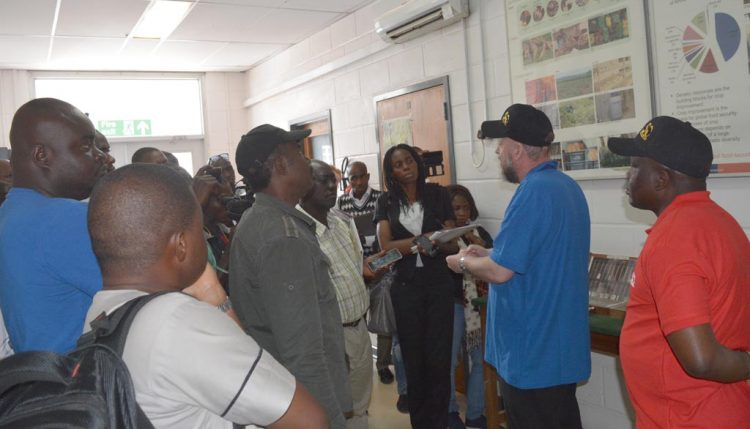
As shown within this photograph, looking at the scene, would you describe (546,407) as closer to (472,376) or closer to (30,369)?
(472,376)

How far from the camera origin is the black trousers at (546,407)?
195 cm

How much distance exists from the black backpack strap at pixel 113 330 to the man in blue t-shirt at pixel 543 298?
1.41 meters

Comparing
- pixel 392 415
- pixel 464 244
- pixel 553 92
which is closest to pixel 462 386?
pixel 392 415

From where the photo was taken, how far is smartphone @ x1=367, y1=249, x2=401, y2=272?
2.89m

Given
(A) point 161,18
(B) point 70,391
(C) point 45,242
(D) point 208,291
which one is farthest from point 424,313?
(A) point 161,18

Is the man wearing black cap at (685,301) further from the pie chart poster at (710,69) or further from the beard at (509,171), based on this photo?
the pie chart poster at (710,69)

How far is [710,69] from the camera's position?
2.36m

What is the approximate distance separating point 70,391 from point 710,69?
258cm

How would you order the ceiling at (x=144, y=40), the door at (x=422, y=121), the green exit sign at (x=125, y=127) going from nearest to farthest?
the door at (x=422, y=121), the ceiling at (x=144, y=40), the green exit sign at (x=125, y=127)

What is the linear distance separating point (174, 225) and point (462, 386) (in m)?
3.30

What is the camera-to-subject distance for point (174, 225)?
0.91 m

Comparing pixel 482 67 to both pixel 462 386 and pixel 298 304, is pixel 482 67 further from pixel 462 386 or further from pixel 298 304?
pixel 298 304

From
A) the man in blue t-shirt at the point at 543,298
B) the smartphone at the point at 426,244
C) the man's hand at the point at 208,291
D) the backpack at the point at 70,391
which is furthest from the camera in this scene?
the smartphone at the point at 426,244

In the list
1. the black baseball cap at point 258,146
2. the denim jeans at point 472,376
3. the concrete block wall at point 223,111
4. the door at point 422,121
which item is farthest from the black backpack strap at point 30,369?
the concrete block wall at point 223,111
